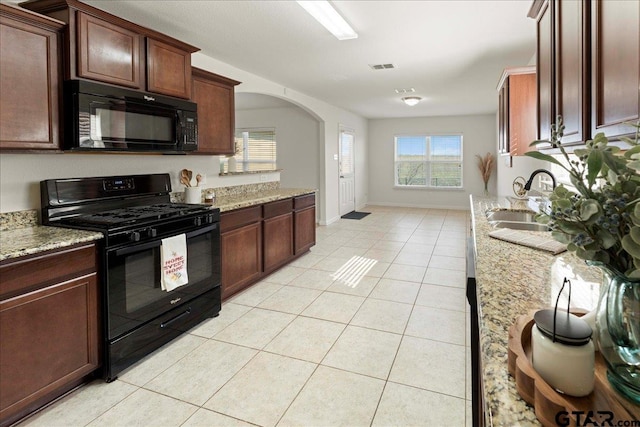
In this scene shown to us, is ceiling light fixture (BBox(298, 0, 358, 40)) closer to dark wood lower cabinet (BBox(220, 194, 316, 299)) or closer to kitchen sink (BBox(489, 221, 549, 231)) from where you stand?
dark wood lower cabinet (BBox(220, 194, 316, 299))

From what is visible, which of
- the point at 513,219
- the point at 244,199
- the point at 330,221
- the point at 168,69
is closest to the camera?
the point at 168,69

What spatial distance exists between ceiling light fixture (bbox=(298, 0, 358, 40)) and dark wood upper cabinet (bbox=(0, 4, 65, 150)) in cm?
162

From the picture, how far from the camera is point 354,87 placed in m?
5.73

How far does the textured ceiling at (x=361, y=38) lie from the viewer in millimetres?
2830

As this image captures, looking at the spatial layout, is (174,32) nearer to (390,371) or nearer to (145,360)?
(145,360)

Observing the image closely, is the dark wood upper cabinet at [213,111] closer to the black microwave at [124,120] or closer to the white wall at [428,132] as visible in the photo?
the black microwave at [124,120]

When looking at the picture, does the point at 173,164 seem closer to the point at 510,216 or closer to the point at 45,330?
the point at 45,330

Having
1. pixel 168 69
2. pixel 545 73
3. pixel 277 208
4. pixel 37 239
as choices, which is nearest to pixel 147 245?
pixel 37 239

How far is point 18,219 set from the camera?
228 cm

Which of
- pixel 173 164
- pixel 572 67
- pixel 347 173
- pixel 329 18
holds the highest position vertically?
pixel 329 18

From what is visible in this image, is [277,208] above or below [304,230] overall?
above

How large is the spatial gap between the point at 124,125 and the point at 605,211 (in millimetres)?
2738

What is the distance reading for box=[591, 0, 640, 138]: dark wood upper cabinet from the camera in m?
0.91

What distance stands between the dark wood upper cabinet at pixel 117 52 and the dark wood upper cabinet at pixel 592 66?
8.40ft
